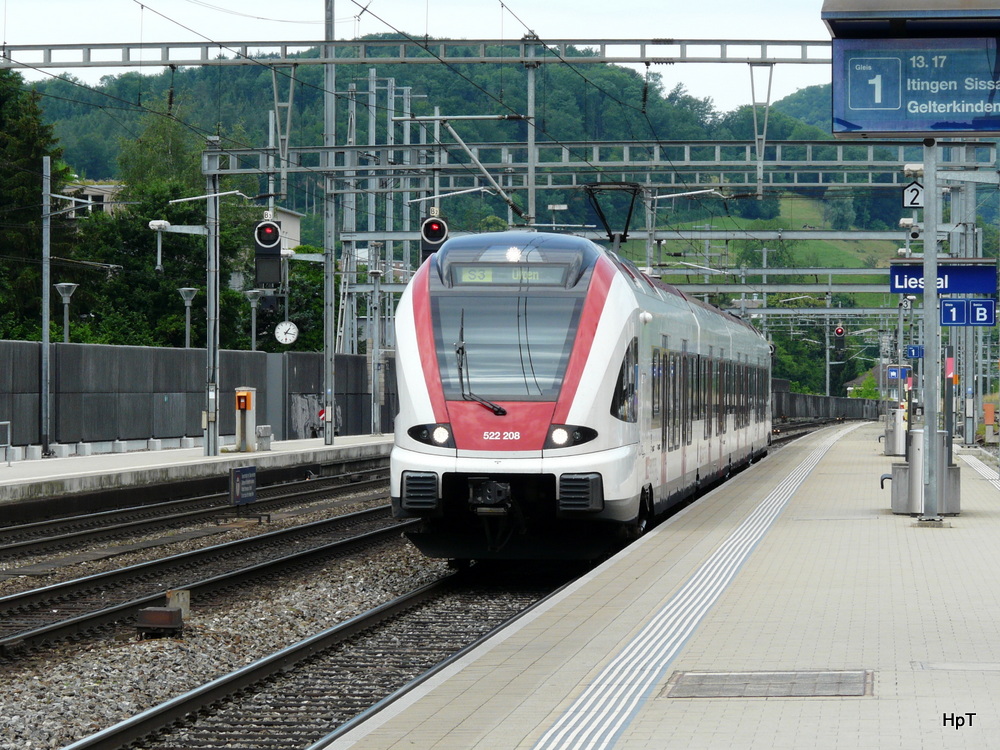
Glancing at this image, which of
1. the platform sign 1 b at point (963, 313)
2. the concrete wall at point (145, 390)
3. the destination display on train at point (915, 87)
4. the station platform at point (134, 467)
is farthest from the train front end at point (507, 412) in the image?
the concrete wall at point (145, 390)

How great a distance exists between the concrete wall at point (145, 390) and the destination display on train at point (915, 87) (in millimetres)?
22207

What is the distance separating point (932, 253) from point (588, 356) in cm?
543

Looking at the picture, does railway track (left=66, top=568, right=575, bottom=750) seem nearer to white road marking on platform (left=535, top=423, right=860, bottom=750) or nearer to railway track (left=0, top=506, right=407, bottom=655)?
white road marking on platform (left=535, top=423, right=860, bottom=750)

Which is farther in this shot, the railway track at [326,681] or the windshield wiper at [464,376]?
the windshield wiper at [464,376]

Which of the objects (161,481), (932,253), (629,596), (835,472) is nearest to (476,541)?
(629,596)

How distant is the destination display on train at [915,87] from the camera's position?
14.5 meters

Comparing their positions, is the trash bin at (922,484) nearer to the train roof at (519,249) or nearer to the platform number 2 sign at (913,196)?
the train roof at (519,249)

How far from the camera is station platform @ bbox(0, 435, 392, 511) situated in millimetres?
23594

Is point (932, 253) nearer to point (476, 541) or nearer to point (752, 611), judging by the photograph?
point (476, 541)

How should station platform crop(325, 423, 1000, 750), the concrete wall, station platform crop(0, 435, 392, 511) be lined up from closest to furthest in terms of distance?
station platform crop(325, 423, 1000, 750) → station platform crop(0, 435, 392, 511) → the concrete wall

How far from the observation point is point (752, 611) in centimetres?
1083

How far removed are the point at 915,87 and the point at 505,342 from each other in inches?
189

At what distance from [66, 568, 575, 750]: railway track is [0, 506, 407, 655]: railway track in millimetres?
2097

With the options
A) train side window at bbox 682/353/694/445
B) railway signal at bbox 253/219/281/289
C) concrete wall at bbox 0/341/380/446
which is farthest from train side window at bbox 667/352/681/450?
concrete wall at bbox 0/341/380/446
